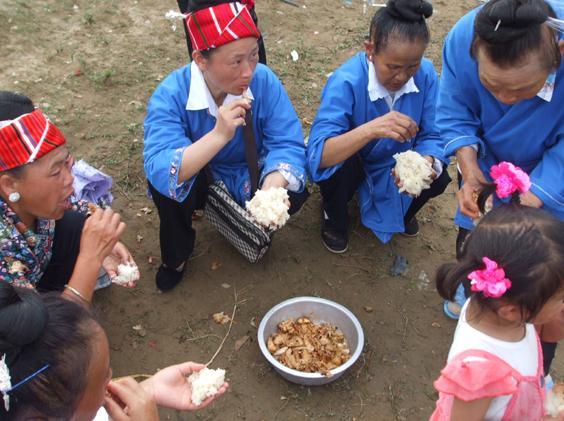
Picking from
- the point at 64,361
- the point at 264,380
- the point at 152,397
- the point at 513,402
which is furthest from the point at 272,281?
the point at 64,361

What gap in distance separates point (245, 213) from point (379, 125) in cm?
99

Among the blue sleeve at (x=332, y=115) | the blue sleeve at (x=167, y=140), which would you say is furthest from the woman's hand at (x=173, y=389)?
the blue sleeve at (x=332, y=115)

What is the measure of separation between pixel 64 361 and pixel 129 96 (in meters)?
4.12

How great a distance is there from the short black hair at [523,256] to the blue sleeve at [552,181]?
0.93 meters

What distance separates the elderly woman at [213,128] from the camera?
2.80 meters

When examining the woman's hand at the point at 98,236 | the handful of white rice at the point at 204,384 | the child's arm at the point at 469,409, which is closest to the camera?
the child's arm at the point at 469,409

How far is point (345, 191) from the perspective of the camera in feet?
11.9

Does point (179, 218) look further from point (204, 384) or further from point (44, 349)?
point (44, 349)

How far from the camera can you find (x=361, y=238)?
156 inches

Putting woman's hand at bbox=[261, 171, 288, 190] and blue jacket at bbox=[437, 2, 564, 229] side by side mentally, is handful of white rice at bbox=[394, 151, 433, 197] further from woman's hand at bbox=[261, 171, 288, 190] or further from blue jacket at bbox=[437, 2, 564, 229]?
woman's hand at bbox=[261, 171, 288, 190]

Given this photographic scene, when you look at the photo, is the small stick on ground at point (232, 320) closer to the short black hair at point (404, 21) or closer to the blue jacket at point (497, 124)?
the blue jacket at point (497, 124)

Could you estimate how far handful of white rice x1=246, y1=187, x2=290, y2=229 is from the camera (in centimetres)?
284

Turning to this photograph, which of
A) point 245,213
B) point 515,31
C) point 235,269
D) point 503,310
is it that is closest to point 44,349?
point 503,310

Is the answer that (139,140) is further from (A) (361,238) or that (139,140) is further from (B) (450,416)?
(B) (450,416)
